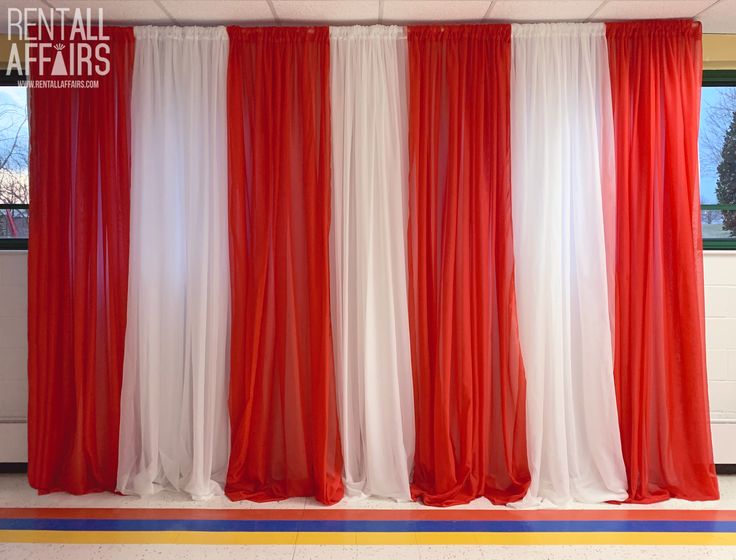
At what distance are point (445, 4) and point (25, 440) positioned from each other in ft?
12.1

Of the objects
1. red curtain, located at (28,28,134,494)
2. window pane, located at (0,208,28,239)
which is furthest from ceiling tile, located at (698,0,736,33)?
window pane, located at (0,208,28,239)

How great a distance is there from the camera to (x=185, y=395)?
3.69 m

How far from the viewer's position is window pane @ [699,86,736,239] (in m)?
4.16

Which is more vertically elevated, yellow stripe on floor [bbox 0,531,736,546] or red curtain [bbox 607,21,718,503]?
red curtain [bbox 607,21,718,503]

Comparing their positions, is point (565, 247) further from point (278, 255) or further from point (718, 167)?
point (278, 255)

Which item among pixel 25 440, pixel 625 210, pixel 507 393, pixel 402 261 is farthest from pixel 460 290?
pixel 25 440

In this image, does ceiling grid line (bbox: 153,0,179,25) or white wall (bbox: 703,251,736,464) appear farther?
white wall (bbox: 703,251,736,464)

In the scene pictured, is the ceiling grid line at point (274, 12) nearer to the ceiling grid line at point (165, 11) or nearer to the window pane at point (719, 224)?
the ceiling grid line at point (165, 11)

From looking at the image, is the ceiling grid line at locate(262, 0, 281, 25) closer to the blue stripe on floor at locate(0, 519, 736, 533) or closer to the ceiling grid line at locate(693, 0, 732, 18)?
the ceiling grid line at locate(693, 0, 732, 18)

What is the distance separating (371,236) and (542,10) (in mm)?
1609

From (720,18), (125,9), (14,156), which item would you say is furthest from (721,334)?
(14,156)

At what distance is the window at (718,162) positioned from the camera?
4145 mm

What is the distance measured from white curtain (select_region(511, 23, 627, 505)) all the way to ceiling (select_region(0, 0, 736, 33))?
170mm

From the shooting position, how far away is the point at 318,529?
3.27m
